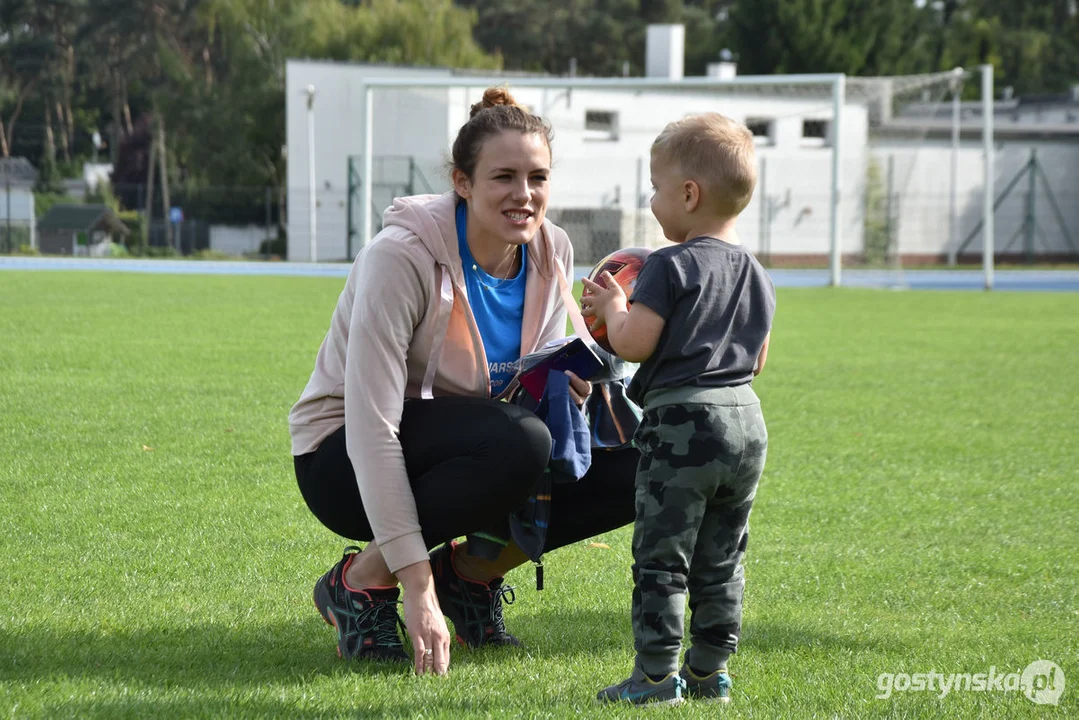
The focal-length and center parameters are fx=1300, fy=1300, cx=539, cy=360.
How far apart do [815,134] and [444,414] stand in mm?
A: 28094

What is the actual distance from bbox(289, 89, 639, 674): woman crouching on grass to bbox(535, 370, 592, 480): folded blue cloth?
0.05 meters

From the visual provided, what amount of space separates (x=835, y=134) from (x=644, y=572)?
1574 centimetres

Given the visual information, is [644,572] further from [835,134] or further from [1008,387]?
[835,134]

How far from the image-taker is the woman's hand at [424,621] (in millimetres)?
2658

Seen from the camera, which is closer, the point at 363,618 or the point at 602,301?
the point at 602,301

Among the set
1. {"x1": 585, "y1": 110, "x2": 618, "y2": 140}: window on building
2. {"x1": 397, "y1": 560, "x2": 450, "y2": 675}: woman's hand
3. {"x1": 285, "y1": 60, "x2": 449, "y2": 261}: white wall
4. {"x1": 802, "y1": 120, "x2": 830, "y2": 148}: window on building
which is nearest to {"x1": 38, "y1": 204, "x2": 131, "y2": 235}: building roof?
{"x1": 285, "y1": 60, "x2": 449, "y2": 261}: white wall

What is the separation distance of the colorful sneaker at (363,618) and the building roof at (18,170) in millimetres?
51196

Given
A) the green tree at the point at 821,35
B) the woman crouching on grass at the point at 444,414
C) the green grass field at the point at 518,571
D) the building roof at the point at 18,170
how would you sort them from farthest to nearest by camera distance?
the building roof at the point at 18,170 < the green tree at the point at 821,35 < the woman crouching on grass at the point at 444,414 < the green grass field at the point at 518,571

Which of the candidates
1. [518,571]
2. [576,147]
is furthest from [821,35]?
[518,571]

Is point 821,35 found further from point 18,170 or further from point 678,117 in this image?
point 18,170

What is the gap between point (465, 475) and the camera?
287cm

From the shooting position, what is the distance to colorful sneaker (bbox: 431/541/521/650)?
3074mm

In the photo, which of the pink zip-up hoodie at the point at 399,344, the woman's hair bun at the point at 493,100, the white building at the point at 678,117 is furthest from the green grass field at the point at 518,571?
the white building at the point at 678,117

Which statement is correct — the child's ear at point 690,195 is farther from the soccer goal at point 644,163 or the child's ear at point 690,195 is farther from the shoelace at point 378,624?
the soccer goal at point 644,163
